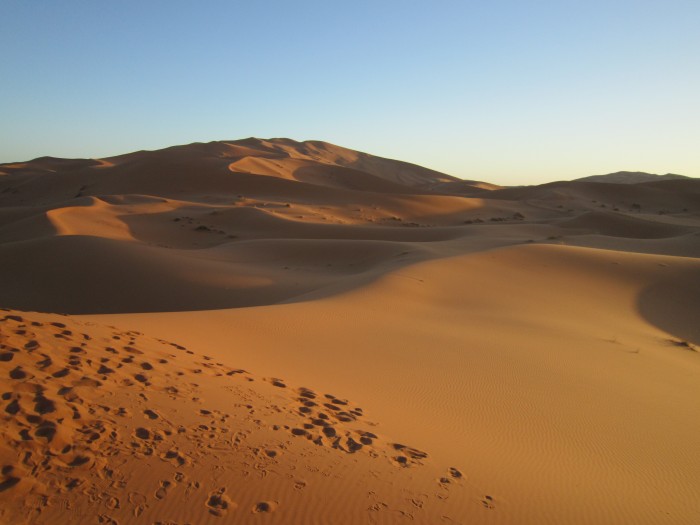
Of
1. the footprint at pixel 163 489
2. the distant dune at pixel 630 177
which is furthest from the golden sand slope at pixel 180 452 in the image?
the distant dune at pixel 630 177

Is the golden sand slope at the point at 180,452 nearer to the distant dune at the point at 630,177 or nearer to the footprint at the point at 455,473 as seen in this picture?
the footprint at the point at 455,473

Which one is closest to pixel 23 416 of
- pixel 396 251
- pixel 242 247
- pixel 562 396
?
pixel 562 396

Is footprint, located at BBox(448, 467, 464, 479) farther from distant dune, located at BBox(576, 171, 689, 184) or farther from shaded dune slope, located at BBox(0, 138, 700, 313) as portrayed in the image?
distant dune, located at BBox(576, 171, 689, 184)

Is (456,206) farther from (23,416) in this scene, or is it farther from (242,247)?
(23,416)

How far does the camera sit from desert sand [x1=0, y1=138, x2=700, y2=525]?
2693 mm

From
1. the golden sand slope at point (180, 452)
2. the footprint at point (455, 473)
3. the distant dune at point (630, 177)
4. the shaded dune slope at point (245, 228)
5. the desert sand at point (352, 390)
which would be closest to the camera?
the golden sand slope at point (180, 452)

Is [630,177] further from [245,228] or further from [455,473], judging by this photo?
[455,473]

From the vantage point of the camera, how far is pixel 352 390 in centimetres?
461

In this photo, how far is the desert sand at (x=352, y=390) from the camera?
2693 millimetres

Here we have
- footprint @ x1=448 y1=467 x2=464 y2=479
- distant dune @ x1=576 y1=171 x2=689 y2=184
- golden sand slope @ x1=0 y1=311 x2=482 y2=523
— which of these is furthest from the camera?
distant dune @ x1=576 y1=171 x2=689 y2=184

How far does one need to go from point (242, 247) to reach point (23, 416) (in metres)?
13.5

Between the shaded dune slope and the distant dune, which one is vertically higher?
the distant dune

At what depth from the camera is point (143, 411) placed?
3.30 meters

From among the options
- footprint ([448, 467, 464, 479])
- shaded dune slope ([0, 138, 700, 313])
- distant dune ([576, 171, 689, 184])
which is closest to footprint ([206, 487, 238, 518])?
footprint ([448, 467, 464, 479])
